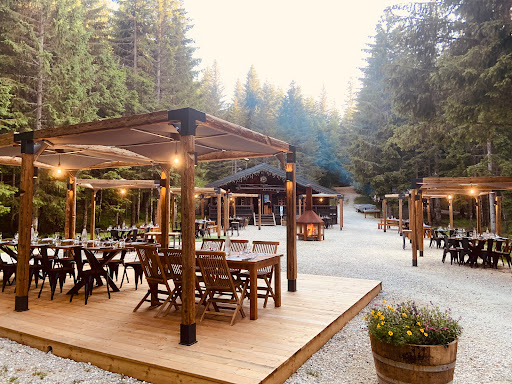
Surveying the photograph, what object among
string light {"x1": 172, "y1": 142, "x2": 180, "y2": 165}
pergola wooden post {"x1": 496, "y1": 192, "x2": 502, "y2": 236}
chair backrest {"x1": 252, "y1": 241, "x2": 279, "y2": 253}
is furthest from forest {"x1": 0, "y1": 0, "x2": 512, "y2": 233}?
string light {"x1": 172, "y1": 142, "x2": 180, "y2": 165}

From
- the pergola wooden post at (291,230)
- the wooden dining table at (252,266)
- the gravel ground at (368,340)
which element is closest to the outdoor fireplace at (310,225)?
the gravel ground at (368,340)

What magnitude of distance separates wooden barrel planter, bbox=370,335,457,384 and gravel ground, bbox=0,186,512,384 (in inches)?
26.6

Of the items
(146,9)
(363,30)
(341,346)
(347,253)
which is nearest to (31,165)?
(341,346)

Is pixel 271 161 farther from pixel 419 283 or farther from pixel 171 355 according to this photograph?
pixel 171 355

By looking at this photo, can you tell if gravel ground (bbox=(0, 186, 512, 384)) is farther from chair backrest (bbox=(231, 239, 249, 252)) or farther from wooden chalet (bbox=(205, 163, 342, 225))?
wooden chalet (bbox=(205, 163, 342, 225))

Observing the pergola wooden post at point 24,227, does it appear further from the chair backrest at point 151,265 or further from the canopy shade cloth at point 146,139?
the chair backrest at point 151,265

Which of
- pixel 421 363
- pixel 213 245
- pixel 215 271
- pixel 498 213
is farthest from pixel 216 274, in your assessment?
pixel 498 213

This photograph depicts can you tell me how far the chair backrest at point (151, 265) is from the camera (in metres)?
4.63

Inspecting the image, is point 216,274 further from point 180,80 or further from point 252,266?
point 180,80

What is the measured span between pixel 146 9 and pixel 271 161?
2297 cm

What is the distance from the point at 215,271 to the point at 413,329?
239 centimetres

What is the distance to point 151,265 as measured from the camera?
492 cm

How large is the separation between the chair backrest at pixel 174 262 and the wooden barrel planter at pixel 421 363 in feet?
8.80

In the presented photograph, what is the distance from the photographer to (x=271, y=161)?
145ft
